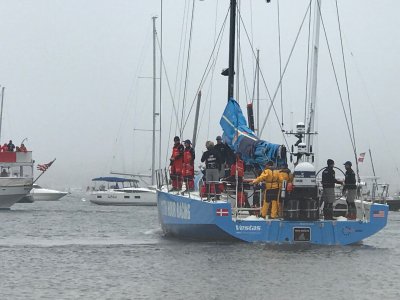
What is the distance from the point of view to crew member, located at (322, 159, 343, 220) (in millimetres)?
23922

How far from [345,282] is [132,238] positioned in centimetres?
1250

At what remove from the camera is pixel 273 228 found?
75.5 feet

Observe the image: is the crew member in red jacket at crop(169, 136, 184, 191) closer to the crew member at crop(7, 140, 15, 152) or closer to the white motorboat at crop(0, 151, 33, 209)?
the white motorboat at crop(0, 151, 33, 209)

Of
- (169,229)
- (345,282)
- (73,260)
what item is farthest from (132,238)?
(345,282)

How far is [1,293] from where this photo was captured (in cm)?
1706

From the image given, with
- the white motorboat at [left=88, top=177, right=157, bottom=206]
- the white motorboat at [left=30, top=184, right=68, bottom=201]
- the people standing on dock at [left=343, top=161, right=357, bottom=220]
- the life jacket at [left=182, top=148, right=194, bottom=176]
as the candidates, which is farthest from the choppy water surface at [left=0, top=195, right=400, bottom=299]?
the white motorboat at [left=30, top=184, right=68, bottom=201]

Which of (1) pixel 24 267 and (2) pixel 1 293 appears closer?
(2) pixel 1 293

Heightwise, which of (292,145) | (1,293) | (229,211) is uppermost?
(292,145)

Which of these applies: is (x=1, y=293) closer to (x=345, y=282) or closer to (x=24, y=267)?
(x=24, y=267)

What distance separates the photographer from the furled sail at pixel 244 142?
25453 mm

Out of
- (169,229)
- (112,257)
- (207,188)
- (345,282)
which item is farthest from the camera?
(169,229)

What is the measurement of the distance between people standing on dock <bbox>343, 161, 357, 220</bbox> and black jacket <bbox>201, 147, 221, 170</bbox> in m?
3.35

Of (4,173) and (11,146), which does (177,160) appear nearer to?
(4,173)

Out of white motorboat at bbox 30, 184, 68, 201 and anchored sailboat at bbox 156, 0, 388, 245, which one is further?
white motorboat at bbox 30, 184, 68, 201
